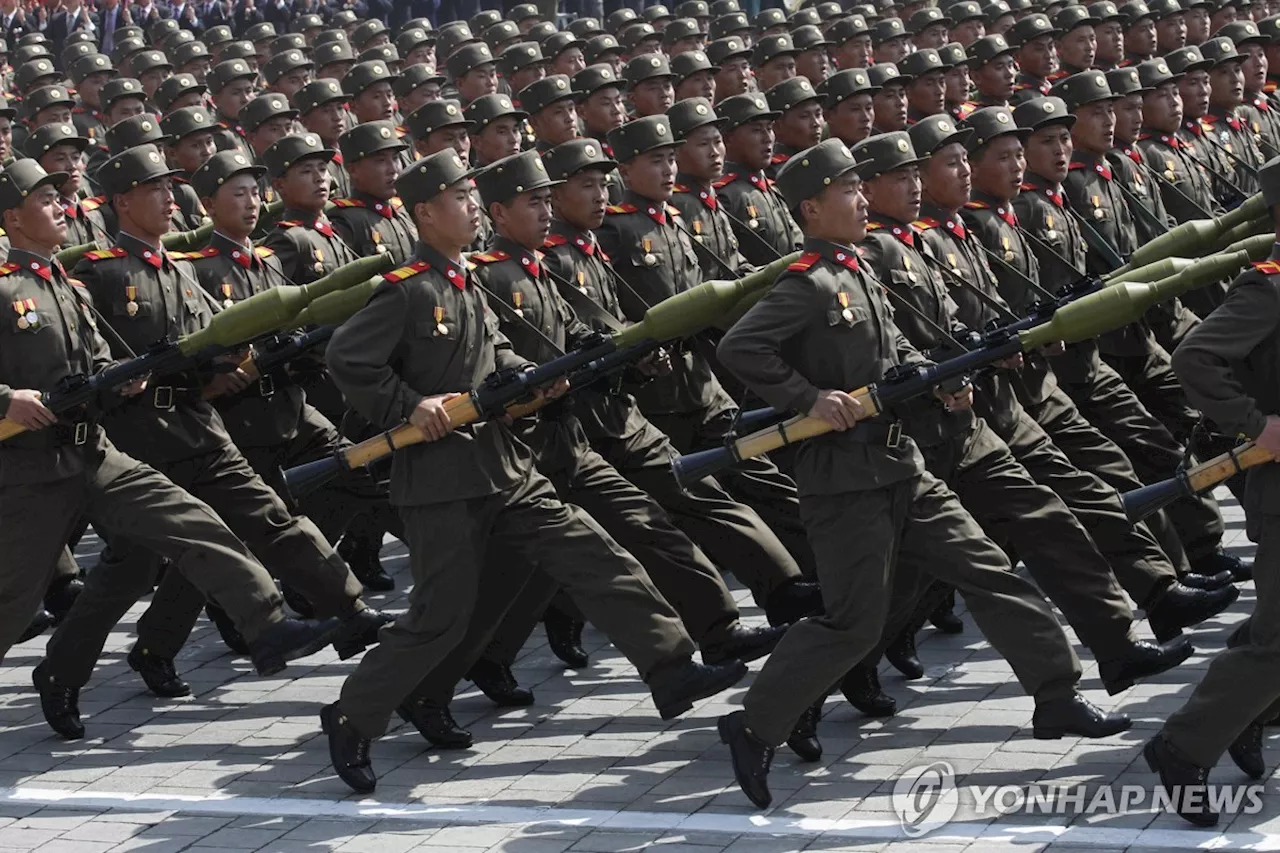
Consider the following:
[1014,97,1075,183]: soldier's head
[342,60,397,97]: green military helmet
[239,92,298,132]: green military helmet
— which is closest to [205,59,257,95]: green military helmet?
[342,60,397,97]: green military helmet

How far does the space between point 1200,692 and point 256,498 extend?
3.87 m

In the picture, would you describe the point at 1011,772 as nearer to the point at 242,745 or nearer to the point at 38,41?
the point at 242,745

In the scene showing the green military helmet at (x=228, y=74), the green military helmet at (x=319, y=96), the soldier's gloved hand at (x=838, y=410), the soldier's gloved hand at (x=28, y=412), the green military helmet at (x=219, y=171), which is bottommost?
the soldier's gloved hand at (x=838, y=410)

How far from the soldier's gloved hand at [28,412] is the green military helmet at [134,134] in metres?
3.69

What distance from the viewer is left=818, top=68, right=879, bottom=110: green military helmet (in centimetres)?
1354

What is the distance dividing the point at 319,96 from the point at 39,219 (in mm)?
5130

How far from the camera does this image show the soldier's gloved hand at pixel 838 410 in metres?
7.89

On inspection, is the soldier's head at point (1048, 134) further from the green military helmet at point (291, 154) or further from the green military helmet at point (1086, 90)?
the green military helmet at point (291, 154)

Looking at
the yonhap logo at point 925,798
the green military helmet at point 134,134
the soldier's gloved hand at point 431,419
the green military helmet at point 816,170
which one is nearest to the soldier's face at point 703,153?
the green military helmet at point 134,134

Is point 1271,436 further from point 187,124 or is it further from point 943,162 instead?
point 187,124

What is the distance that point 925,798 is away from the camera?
25.3 feet

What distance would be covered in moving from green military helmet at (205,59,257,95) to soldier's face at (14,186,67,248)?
7035 millimetres

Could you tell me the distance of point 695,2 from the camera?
2009cm

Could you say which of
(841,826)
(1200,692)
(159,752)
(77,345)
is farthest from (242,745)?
(1200,692)
